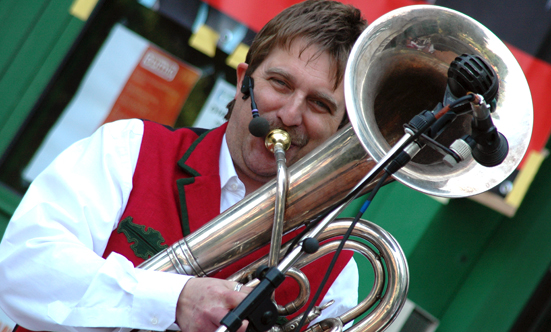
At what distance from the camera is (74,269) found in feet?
4.28

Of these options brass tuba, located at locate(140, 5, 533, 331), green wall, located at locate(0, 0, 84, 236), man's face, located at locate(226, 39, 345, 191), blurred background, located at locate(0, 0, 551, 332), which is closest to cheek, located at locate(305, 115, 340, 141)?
man's face, located at locate(226, 39, 345, 191)

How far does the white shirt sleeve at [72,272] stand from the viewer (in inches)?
50.9

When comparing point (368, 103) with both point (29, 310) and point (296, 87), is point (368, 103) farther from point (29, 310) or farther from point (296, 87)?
point (29, 310)

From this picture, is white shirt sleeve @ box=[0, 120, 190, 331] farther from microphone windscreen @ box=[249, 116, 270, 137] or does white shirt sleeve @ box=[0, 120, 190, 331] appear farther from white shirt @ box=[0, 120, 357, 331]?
microphone windscreen @ box=[249, 116, 270, 137]

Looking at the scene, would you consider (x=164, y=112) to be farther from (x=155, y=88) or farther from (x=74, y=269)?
(x=74, y=269)

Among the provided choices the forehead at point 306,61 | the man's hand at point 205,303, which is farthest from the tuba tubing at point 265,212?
the forehead at point 306,61

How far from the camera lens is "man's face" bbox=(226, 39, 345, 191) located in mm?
1663

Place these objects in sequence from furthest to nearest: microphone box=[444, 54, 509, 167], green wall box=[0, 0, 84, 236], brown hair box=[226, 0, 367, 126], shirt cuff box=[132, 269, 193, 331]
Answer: green wall box=[0, 0, 84, 236] < brown hair box=[226, 0, 367, 126] < shirt cuff box=[132, 269, 193, 331] < microphone box=[444, 54, 509, 167]

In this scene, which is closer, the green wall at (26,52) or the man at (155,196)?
the man at (155,196)

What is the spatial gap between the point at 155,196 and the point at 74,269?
380 mm

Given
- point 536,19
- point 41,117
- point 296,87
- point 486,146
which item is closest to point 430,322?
point 536,19

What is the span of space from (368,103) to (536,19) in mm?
1966

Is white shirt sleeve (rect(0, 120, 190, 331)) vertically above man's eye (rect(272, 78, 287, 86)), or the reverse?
man's eye (rect(272, 78, 287, 86))

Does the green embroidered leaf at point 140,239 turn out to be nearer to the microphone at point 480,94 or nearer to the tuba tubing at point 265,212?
the tuba tubing at point 265,212
